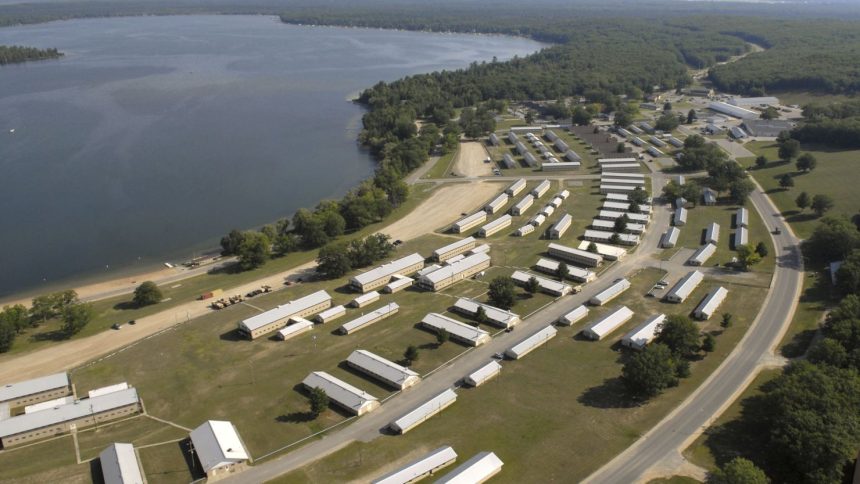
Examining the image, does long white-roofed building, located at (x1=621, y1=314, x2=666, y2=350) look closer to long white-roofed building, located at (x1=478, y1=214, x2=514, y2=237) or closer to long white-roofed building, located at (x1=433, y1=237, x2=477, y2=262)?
long white-roofed building, located at (x1=433, y1=237, x2=477, y2=262)

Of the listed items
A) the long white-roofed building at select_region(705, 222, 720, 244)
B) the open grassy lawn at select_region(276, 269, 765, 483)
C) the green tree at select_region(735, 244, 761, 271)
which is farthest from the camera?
the long white-roofed building at select_region(705, 222, 720, 244)

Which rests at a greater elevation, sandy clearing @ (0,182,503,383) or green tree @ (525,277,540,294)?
green tree @ (525,277,540,294)

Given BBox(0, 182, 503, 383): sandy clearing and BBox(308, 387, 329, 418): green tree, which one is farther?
BBox(0, 182, 503, 383): sandy clearing

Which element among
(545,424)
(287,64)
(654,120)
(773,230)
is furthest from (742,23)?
(545,424)

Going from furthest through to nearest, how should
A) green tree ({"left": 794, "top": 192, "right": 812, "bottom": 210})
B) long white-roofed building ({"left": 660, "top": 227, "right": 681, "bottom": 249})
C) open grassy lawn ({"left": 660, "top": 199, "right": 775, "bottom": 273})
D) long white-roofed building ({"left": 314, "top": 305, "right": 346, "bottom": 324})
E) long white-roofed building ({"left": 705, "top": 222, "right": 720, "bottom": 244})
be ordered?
1. green tree ({"left": 794, "top": 192, "right": 812, "bottom": 210})
2. long white-roofed building ({"left": 705, "top": 222, "right": 720, "bottom": 244})
3. long white-roofed building ({"left": 660, "top": 227, "right": 681, "bottom": 249})
4. open grassy lawn ({"left": 660, "top": 199, "right": 775, "bottom": 273})
5. long white-roofed building ({"left": 314, "top": 305, "right": 346, "bottom": 324})

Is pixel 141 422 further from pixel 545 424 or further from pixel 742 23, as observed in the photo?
pixel 742 23

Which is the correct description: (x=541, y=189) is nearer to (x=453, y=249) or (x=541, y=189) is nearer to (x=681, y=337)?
(x=453, y=249)

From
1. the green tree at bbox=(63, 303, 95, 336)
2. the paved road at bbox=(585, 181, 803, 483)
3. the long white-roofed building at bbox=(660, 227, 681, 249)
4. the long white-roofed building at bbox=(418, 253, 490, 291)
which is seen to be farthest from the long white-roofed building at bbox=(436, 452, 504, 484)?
the long white-roofed building at bbox=(660, 227, 681, 249)
